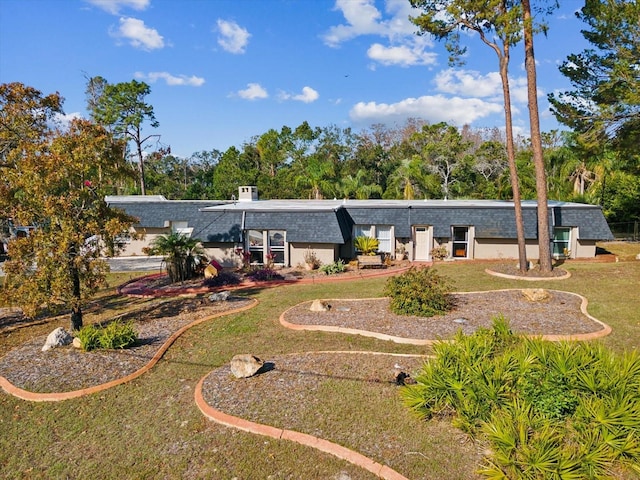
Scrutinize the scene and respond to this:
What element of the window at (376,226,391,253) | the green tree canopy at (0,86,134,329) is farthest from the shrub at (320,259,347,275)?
the green tree canopy at (0,86,134,329)

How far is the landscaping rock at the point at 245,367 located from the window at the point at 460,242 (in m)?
16.3

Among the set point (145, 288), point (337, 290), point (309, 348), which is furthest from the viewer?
point (145, 288)

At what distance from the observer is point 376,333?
32.4 feet

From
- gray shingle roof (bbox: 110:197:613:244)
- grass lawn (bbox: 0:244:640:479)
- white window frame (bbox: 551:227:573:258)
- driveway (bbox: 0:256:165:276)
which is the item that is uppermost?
gray shingle roof (bbox: 110:197:613:244)

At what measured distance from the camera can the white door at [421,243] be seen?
2152cm

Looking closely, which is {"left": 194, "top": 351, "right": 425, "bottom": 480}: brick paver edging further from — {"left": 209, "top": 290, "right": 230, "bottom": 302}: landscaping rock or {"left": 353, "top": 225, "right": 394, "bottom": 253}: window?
{"left": 353, "top": 225, "right": 394, "bottom": 253}: window

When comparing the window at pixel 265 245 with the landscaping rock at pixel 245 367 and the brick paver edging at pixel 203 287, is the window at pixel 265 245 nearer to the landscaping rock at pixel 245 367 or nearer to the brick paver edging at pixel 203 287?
the brick paver edging at pixel 203 287

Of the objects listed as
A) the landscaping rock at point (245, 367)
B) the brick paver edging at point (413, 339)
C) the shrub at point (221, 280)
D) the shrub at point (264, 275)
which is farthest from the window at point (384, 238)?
the landscaping rock at point (245, 367)

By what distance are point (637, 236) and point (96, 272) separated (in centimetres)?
3127

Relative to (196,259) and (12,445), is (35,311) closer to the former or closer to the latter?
(12,445)

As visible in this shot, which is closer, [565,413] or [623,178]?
[565,413]

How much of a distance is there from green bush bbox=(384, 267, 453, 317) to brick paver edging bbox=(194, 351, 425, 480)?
6063 mm

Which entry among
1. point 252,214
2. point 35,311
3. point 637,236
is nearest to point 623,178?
point 637,236

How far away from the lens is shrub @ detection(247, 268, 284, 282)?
58.1 ft
